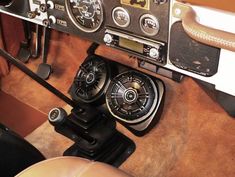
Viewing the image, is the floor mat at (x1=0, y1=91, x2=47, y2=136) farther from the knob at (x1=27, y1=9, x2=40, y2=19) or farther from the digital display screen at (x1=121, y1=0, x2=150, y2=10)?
the digital display screen at (x1=121, y1=0, x2=150, y2=10)

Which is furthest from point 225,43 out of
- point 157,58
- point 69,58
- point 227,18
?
point 69,58

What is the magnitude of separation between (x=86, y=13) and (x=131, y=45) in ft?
0.70

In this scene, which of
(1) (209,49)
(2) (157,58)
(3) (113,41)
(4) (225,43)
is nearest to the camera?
(4) (225,43)

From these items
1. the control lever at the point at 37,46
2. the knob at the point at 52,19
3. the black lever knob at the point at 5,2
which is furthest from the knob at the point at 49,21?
the control lever at the point at 37,46

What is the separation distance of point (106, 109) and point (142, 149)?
0.83 feet

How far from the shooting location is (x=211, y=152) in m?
1.62

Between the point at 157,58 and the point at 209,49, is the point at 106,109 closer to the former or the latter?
the point at 157,58

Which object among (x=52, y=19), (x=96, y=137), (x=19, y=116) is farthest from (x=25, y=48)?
(x=96, y=137)

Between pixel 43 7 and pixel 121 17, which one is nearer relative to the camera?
pixel 121 17

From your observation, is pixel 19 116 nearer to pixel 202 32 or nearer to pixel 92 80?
pixel 92 80

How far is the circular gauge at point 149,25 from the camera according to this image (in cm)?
120

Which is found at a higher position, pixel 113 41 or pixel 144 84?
pixel 113 41

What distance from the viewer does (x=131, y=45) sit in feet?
4.38

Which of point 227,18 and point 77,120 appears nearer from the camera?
point 227,18
